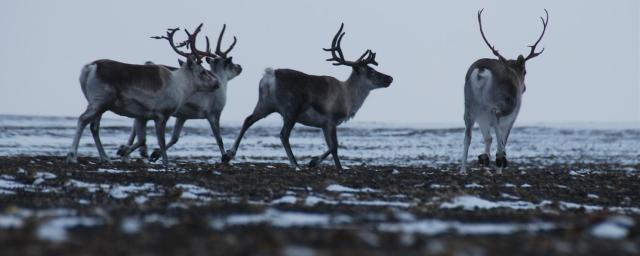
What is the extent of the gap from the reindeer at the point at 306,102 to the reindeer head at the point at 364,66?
0.03 m

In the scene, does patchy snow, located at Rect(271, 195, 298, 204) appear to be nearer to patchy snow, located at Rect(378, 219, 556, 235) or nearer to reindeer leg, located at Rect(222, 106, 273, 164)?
patchy snow, located at Rect(378, 219, 556, 235)

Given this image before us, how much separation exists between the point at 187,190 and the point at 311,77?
6.10 meters

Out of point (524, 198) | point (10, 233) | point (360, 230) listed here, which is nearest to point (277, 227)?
point (360, 230)

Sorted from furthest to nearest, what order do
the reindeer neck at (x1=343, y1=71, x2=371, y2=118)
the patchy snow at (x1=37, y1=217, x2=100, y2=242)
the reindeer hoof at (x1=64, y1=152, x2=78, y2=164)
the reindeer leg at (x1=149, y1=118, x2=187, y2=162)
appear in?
1. the reindeer neck at (x1=343, y1=71, x2=371, y2=118)
2. the reindeer leg at (x1=149, y1=118, x2=187, y2=162)
3. the reindeer hoof at (x1=64, y1=152, x2=78, y2=164)
4. the patchy snow at (x1=37, y1=217, x2=100, y2=242)

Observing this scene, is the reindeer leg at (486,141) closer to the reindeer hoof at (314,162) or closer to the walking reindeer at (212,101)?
the reindeer hoof at (314,162)

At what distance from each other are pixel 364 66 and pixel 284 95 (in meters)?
2.43

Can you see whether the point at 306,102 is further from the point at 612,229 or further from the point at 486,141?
the point at 612,229

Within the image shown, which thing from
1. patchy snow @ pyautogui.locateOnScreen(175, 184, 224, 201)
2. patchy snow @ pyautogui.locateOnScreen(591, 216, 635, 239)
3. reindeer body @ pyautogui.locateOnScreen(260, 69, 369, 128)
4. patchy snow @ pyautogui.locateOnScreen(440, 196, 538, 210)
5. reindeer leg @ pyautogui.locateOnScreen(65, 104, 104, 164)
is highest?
reindeer body @ pyautogui.locateOnScreen(260, 69, 369, 128)

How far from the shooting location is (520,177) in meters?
14.6

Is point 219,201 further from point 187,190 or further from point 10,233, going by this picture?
point 10,233

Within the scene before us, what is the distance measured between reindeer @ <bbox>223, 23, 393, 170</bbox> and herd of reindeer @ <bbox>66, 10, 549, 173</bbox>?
0.02 meters

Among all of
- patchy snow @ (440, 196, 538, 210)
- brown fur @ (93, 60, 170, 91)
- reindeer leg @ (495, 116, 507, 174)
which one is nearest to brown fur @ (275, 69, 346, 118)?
brown fur @ (93, 60, 170, 91)

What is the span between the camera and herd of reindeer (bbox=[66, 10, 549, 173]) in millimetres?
14758

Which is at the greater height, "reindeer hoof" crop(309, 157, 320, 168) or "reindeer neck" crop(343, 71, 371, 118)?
"reindeer neck" crop(343, 71, 371, 118)
